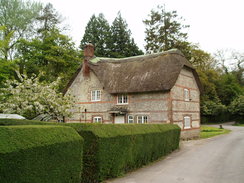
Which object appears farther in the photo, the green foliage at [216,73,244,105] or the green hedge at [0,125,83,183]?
the green foliage at [216,73,244,105]

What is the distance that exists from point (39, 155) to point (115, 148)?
3.52 m

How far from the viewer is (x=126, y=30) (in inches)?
1923

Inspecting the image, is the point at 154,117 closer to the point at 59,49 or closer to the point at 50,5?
the point at 59,49

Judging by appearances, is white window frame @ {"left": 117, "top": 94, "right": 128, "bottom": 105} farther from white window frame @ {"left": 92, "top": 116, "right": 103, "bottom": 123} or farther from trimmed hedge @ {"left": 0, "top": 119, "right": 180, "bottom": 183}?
trimmed hedge @ {"left": 0, "top": 119, "right": 180, "bottom": 183}

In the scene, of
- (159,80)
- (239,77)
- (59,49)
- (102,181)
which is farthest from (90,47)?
(239,77)

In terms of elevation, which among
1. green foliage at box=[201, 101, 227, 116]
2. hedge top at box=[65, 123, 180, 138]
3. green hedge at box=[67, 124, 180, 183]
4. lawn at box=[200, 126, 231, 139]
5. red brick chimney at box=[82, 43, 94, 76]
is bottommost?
lawn at box=[200, 126, 231, 139]

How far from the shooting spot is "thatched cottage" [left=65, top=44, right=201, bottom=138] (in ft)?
64.7

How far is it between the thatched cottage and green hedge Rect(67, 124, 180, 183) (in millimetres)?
7770

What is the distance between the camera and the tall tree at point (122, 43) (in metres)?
46.2

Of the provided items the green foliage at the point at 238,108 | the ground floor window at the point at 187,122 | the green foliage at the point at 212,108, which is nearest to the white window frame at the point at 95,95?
the ground floor window at the point at 187,122

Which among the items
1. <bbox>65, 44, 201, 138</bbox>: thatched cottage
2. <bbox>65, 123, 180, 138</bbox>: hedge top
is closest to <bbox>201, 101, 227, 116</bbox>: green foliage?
<bbox>65, 44, 201, 138</bbox>: thatched cottage

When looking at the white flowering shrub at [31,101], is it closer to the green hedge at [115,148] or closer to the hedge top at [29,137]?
the green hedge at [115,148]

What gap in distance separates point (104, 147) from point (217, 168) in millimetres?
5709

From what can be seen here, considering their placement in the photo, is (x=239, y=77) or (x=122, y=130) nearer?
(x=122, y=130)
